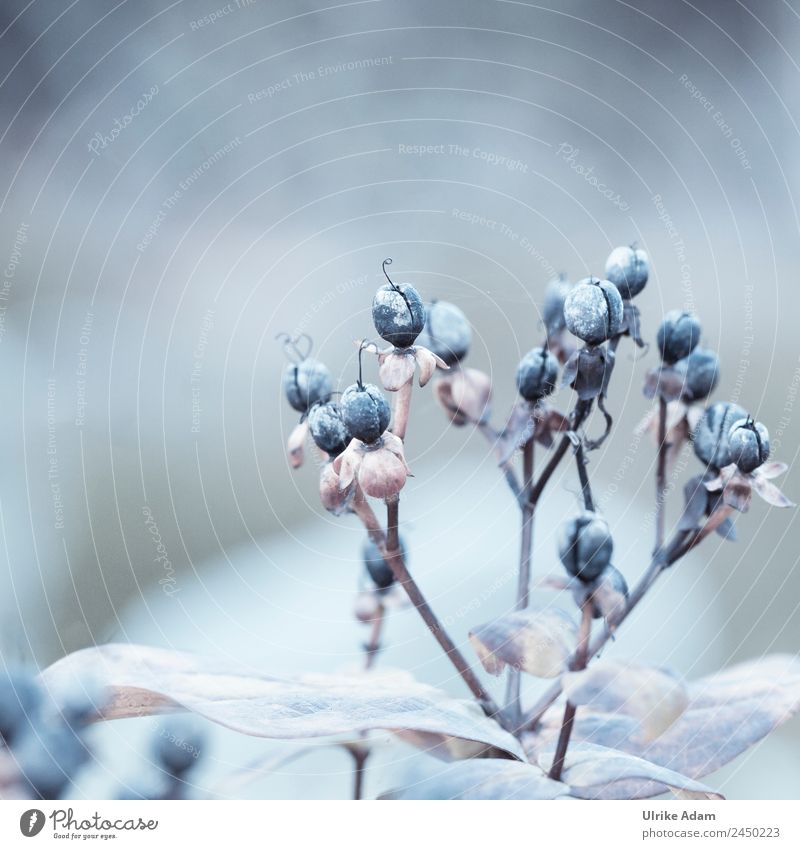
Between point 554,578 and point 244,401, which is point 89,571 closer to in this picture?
point 244,401

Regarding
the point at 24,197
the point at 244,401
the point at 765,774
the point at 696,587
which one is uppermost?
the point at 24,197

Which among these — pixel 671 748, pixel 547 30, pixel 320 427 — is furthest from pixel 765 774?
pixel 547 30

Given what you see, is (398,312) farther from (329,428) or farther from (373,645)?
(373,645)

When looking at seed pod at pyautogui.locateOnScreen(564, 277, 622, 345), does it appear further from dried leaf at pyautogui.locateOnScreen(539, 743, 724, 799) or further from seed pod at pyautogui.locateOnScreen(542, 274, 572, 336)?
Answer: dried leaf at pyautogui.locateOnScreen(539, 743, 724, 799)

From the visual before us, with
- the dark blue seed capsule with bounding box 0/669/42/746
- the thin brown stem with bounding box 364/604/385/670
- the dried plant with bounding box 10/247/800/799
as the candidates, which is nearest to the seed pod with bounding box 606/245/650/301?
the dried plant with bounding box 10/247/800/799

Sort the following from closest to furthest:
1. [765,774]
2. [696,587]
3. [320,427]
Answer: [320,427] < [765,774] < [696,587]
